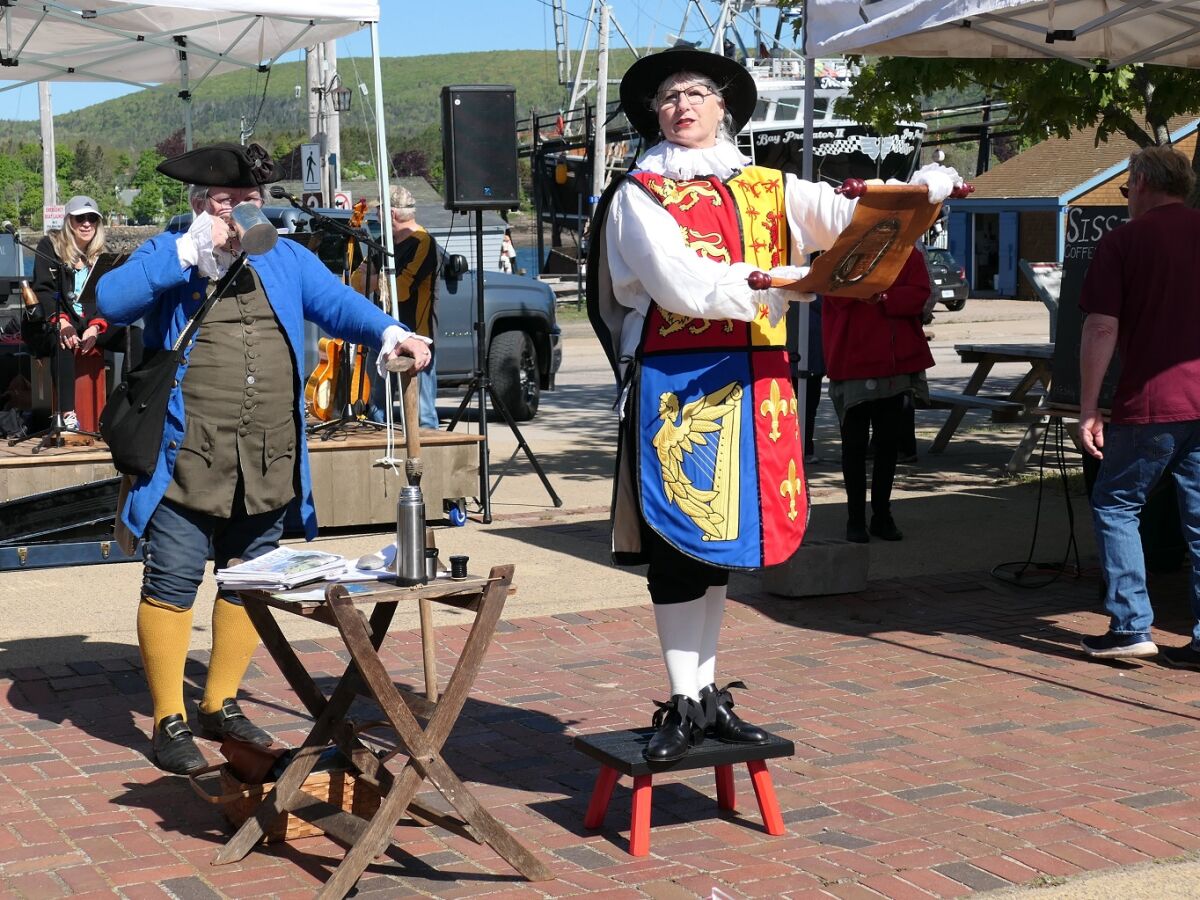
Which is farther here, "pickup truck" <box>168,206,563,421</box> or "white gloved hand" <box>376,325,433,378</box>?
"pickup truck" <box>168,206,563,421</box>

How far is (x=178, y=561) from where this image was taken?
496cm

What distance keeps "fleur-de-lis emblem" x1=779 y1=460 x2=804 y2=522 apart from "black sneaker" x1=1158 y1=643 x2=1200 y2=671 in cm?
248

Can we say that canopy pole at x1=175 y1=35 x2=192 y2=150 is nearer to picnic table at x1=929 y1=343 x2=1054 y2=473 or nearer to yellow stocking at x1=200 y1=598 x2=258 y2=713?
picnic table at x1=929 y1=343 x2=1054 y2=473

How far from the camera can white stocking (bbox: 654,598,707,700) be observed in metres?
4.38

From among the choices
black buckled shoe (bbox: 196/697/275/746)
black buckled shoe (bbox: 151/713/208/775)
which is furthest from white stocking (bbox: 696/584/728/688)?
black buckled shoe (bbox: 151/713/208/775)

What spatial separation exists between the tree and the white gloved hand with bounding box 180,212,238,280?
19.7ft

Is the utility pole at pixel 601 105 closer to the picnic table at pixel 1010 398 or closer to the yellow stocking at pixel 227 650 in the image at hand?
the picnic table at pixel 1010 398

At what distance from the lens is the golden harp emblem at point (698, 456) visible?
166 inches

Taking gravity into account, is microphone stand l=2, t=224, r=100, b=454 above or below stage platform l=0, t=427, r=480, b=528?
above

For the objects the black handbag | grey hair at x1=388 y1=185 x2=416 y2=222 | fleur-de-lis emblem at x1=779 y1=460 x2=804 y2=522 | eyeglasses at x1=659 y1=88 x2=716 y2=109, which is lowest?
fleur-de-lis emblem at x1=779 y1=460 x2=804 y2=522

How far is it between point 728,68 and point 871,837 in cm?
209

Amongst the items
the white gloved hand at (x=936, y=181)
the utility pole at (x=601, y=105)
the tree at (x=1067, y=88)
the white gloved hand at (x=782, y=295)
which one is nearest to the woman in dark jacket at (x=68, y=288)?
the tree at (x=1067, y=88)

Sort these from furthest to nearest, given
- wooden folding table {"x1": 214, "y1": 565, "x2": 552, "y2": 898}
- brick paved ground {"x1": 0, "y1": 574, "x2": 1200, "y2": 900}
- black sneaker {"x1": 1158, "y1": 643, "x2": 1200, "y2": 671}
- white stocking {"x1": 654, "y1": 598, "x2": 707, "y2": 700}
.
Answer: black sneaker {"x1": 1158, "y1": 643, "x2": 1200, "y2": 671}, white stocking {"x1": 654, "y1": 598, "x2": 707, "y2": 700}, brick paved ground {"x1": 0, "y1": 574, "x2": 1200, "y2": 900}, wooden folding table {"x1": 214, "y1": 565, "x2": 552, "y2": 898}

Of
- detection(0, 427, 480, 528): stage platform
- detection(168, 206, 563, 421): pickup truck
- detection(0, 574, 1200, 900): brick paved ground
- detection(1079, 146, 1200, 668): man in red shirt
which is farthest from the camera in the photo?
detection(168, 206, 563, 421): pickup truck
